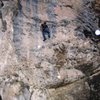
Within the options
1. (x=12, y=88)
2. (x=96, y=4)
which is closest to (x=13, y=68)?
(x=12, y=88)

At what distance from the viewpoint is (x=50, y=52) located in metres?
6.30

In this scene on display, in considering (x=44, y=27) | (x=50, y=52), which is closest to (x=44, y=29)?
(x=44, y=27)

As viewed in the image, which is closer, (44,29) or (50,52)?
(50,52)

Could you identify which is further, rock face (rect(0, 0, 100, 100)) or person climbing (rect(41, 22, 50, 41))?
person climbing (rect(41, 22, 50, 41))

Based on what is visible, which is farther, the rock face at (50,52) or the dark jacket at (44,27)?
the dark jacket at (44,27)

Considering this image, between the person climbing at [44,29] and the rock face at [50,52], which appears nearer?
the rock face at [50,52]

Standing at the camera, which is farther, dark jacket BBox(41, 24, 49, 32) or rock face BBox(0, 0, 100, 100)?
dark jacket BBox(41, 24, 49, 32)

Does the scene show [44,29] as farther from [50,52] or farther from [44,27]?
[50,52]

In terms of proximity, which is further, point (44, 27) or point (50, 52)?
point (44, 27)

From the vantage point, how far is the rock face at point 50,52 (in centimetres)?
616

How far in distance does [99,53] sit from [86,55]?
265 millimetres

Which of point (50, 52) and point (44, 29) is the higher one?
point (44, 29)

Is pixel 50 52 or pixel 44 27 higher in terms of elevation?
pixel 44 27

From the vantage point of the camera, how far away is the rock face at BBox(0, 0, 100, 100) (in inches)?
242
